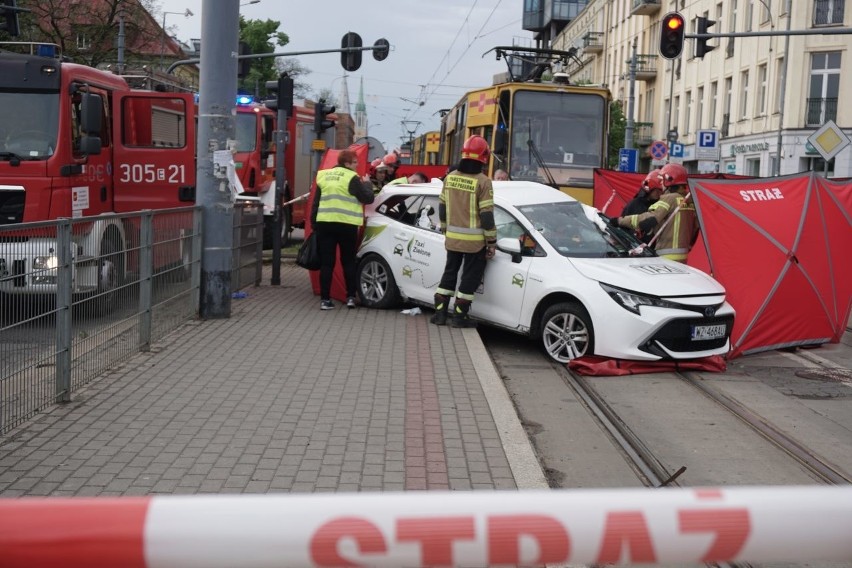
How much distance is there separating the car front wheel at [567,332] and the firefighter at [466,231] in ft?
3.41

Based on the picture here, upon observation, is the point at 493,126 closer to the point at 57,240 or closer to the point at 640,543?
the point at 57,240

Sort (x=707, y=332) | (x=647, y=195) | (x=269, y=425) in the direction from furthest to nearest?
1. (x=647, y=195)
2. (x=707, y=332)
3. (x=269, y=425)

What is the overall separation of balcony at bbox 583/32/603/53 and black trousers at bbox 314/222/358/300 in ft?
229

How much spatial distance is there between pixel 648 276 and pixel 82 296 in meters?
5.06

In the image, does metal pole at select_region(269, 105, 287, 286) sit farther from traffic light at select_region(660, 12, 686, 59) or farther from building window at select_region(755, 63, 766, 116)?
building window at select_region(755, 63, 766, 116)

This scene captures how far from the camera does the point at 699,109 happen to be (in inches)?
2127

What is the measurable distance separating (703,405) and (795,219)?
3.77 meters

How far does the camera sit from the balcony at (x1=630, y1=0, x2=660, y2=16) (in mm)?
61688

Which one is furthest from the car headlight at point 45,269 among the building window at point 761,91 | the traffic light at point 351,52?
the building window at point 761,91

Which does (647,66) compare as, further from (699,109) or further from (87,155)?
(87,155)

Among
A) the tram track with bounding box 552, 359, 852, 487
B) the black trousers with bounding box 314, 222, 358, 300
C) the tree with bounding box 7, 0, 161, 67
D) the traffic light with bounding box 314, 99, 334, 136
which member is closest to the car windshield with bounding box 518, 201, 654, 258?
the tram track with bounding box 552, 359, 852, 487

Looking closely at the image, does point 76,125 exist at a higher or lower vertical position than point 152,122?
lower

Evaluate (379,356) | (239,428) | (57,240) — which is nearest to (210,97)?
(379,356)

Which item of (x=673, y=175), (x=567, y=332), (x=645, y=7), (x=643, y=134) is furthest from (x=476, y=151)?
(x=643, y=134)
